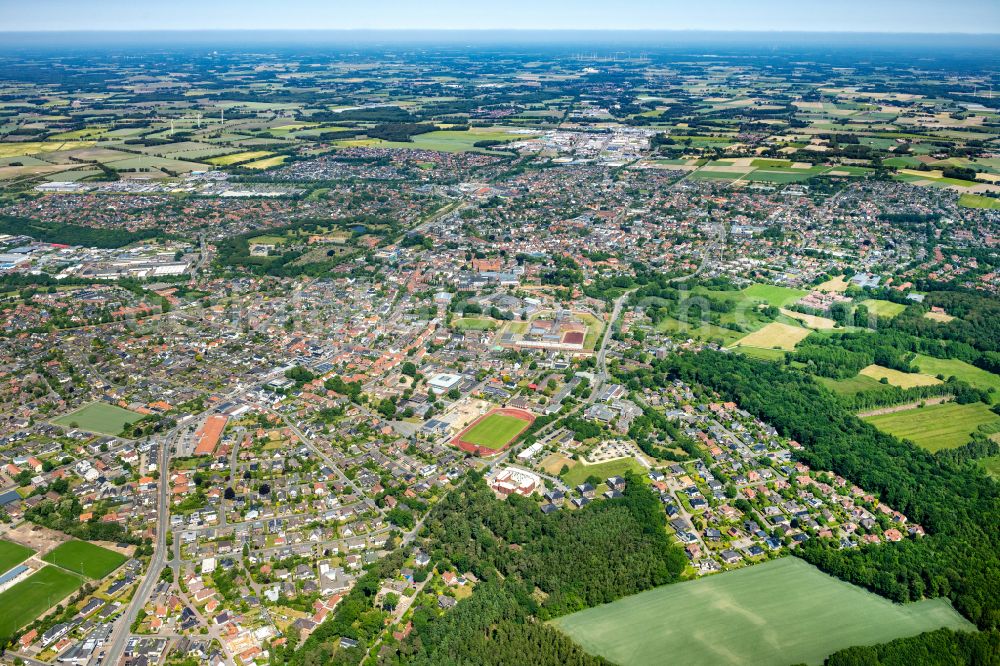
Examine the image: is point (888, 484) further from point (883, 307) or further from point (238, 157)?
point (238, 157)

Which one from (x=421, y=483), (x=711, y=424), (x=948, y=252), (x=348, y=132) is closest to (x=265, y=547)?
(x=421, y=483)

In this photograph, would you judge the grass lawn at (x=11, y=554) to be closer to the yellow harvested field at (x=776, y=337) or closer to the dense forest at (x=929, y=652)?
the dense forest at (x=929, y=652)

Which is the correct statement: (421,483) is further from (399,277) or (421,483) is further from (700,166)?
(700,166)

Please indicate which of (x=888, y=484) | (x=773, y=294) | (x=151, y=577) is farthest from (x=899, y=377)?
(x=151, y=577)

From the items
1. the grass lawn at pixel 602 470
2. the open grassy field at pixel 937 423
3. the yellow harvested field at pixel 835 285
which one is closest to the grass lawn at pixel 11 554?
the grass lawn at pixel 602 470

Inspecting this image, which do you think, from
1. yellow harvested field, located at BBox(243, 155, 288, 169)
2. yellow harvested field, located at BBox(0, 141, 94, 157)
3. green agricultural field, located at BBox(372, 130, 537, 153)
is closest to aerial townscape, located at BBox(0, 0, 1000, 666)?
yellow harvested field, located at BBox(243, 155, 288, 169)

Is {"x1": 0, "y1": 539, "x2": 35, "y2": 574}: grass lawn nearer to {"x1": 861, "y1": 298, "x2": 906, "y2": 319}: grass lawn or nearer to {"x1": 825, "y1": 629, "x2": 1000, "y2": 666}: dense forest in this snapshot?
{"x1": 825, "y1": 629, "x2": 1000, "y2": 666}: dense forest

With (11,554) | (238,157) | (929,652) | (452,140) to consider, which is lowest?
(11,554)
